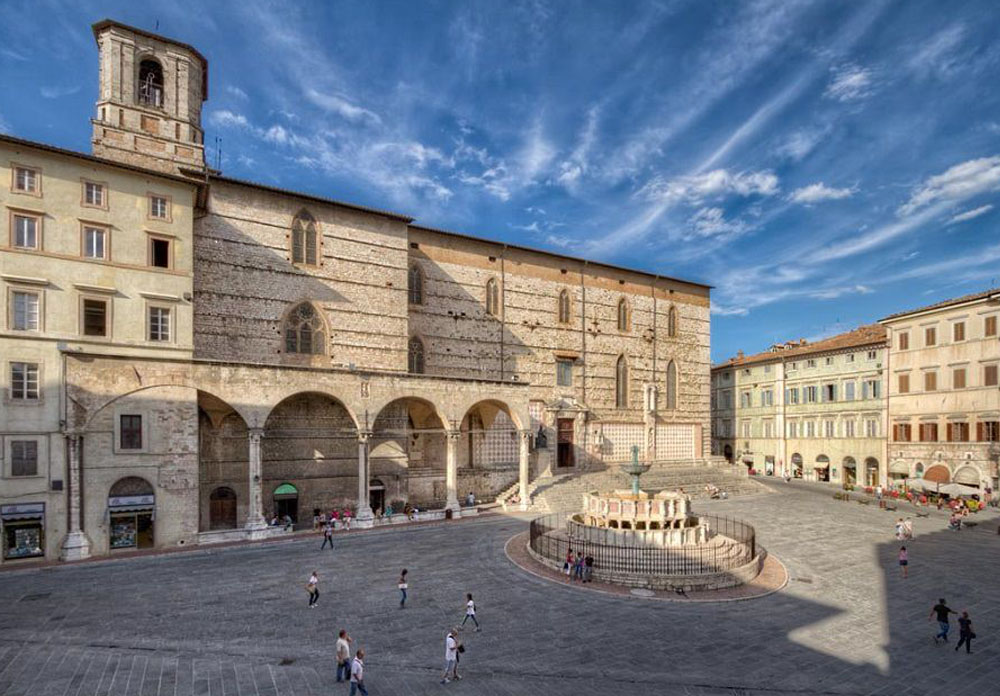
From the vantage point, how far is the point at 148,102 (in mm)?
29031

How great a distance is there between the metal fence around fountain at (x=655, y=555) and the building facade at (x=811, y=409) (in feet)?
97.4

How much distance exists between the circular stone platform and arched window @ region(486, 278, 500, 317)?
19454mm

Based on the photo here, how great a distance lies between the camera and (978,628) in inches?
589

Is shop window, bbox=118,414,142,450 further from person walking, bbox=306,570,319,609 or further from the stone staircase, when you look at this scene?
the stone staircase

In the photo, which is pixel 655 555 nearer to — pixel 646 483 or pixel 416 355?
pixel 416 355

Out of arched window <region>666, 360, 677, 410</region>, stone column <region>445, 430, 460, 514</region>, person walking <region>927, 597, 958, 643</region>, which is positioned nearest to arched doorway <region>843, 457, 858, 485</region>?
arched window <region>666, 360, 677, 410</region>

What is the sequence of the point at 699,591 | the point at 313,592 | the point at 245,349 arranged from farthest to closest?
the point at 245,349, the point at 699,591, the point at 313,592

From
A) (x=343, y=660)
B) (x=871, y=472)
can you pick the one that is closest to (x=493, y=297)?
(x=343, y=660)

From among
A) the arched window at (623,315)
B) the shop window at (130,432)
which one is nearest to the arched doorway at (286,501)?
the shop window at (130,432)

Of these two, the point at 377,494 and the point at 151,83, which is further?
the point at 377,494

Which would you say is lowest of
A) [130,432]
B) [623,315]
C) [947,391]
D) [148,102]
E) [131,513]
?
[131,513]

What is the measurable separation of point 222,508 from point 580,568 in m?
17.3

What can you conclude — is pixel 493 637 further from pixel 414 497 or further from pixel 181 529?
pixel 414 497

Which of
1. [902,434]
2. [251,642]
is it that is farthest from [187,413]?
[902,434]
